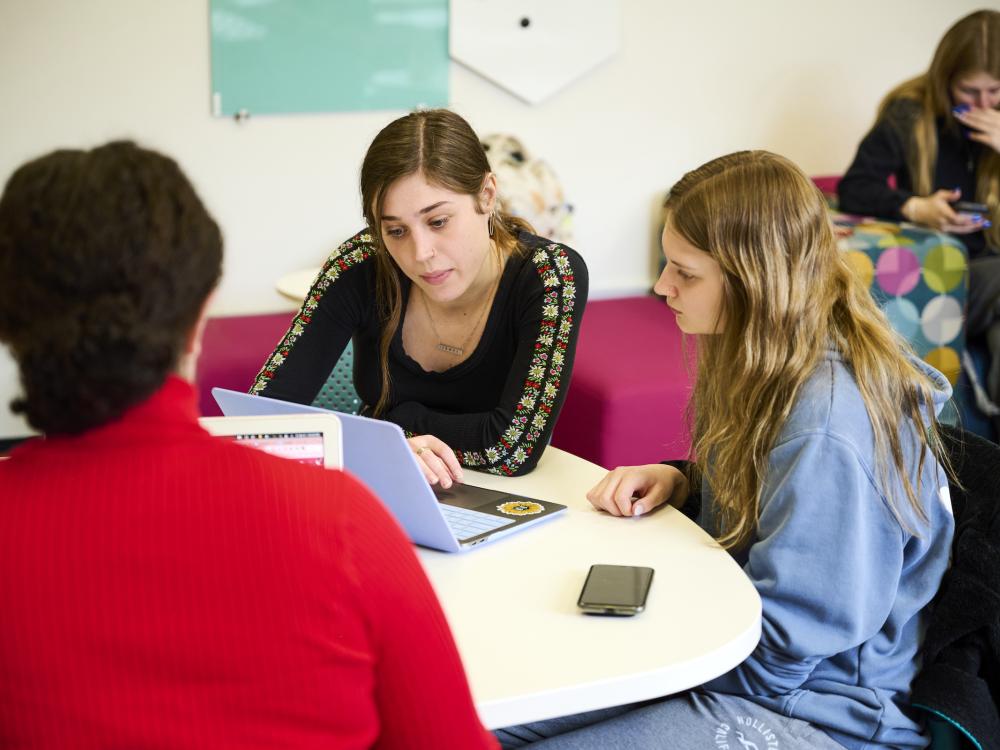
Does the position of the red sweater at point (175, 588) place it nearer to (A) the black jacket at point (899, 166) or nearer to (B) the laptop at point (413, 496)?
(B) the laptop at point (413, 496)

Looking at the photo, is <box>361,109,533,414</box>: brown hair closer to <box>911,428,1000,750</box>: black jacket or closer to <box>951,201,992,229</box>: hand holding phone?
<box>911,428,1000,750</box>: black jacket

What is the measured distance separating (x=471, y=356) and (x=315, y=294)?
27 centimetres

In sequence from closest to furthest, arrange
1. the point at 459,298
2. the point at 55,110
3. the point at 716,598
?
the point at 716,598 → the point at 459,298 → the point at 55,110

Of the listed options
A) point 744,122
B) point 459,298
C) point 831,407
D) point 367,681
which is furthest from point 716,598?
point 744,122

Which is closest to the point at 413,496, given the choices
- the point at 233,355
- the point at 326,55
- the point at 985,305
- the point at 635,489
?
the point at 635,489

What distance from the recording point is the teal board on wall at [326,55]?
3283 mm

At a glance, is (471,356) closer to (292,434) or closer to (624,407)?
(292,434)

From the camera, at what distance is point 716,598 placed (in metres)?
1.20

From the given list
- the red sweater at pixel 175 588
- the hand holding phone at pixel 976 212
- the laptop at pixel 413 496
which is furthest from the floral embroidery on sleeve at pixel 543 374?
the hand holding phone at pixel 976 212

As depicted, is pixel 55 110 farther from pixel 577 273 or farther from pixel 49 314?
pixel 49 314

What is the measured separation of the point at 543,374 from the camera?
1.70 meters

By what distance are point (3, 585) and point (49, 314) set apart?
178 millimetres

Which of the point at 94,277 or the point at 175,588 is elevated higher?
the point at 94,277

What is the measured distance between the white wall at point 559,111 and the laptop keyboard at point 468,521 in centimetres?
196
